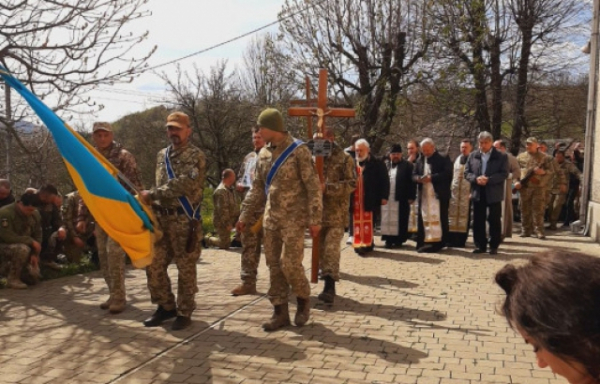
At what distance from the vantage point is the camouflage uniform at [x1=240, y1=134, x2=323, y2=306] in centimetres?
562

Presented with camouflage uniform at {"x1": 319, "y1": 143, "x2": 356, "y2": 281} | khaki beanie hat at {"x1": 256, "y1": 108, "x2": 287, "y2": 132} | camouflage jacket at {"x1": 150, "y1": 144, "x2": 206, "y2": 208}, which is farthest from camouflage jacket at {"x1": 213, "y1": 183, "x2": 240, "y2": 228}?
khaki beanie hat at {"x1": 256, "y1": 108, "x2": 287, "y2": 132}

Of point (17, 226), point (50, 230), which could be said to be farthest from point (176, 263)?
point (50, 230)

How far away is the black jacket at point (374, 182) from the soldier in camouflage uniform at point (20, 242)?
5.13 metres

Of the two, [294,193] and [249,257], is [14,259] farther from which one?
[294,193]

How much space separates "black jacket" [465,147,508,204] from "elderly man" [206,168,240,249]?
4447mm

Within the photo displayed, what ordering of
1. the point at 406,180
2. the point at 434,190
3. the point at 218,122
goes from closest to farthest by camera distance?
1. the point at 434,190
2. the point at 406,180
3. the point at 218,122

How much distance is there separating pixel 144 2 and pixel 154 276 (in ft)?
12.8

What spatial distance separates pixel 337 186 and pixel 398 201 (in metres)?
4.40

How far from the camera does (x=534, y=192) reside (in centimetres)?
1243

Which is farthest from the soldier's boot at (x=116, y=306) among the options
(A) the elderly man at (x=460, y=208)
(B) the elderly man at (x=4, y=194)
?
(A) the elderly man at (x=460, y=208)

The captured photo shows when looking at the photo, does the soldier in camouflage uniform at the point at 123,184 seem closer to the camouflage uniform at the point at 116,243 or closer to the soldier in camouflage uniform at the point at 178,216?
the camouflage uniform at the point at 116,243

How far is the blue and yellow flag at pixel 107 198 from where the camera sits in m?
5.49

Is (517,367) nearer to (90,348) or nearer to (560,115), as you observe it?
(90,348)

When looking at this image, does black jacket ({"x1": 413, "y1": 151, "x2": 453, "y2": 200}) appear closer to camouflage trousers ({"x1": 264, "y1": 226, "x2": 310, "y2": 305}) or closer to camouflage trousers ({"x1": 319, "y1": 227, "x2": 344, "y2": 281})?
camouflage trousers ({"x1": 319, "y1": 227, "x2": 344, "y2": 281})
